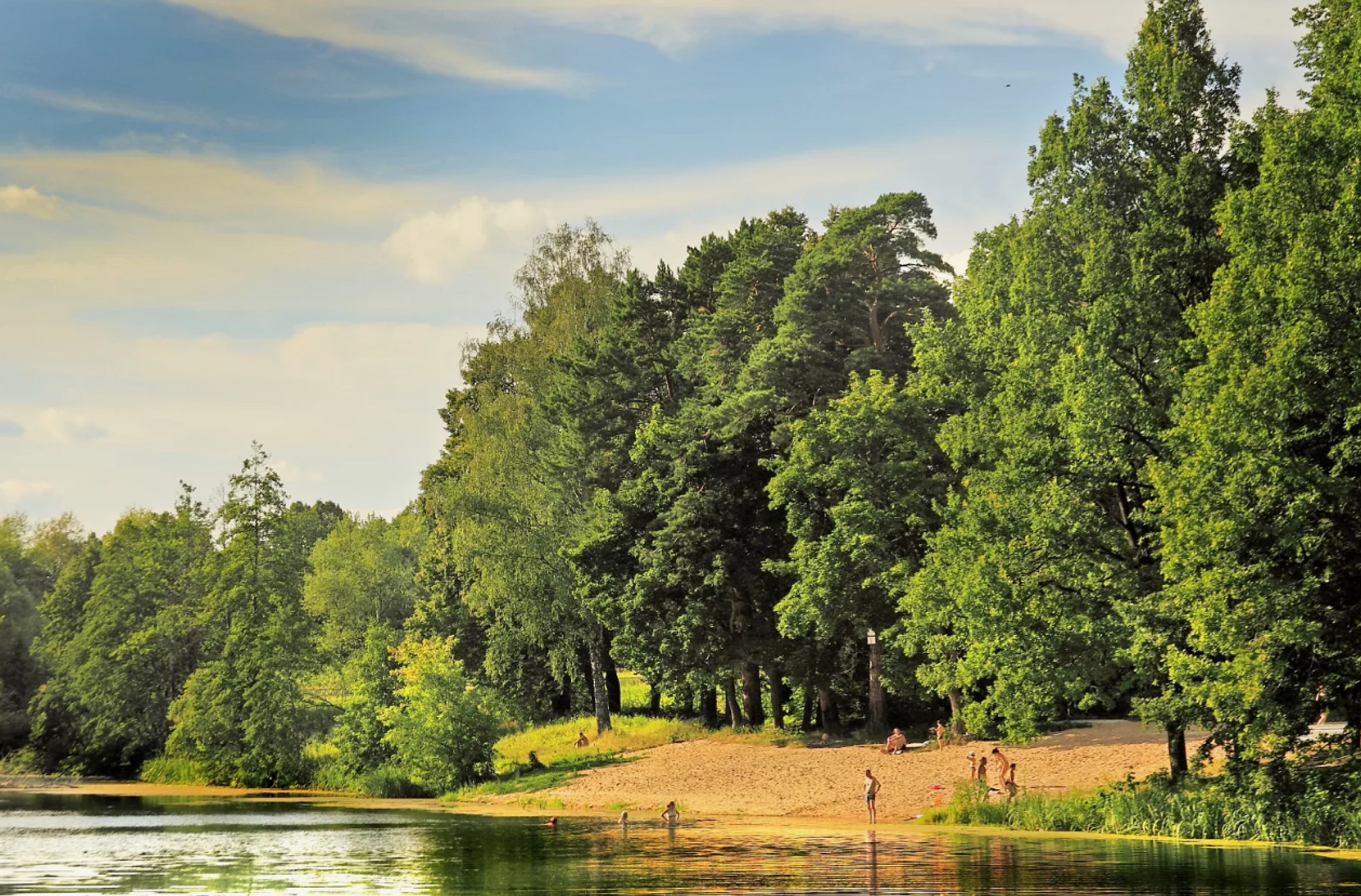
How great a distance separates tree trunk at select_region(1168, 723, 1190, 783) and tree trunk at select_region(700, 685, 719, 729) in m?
34.1

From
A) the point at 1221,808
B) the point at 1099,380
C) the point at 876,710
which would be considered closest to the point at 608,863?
the point at 1221,808

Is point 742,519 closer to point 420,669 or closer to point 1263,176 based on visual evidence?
point 420,669

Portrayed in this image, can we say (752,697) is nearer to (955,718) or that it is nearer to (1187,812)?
(955,718)

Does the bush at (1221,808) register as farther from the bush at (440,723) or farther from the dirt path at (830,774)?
the bush at (440,723)

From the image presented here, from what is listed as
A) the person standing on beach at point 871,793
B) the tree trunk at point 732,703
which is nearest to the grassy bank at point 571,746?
the tree trunk at point 732,703

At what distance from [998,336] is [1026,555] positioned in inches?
284

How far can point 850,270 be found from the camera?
60.7m

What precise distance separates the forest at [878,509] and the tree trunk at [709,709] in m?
0.77

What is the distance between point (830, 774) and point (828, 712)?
1006cm

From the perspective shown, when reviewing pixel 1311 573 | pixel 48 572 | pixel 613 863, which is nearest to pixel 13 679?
pixel 48 572

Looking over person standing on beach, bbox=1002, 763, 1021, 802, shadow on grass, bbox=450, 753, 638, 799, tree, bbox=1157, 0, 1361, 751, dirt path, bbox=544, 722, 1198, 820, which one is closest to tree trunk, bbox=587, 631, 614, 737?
shadow on grass, bbox=450, 753, 638, 799

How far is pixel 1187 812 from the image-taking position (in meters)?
34.8

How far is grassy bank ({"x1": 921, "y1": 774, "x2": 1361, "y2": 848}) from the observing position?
3183 cm

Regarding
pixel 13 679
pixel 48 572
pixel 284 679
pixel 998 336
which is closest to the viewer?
pixel 998 336
